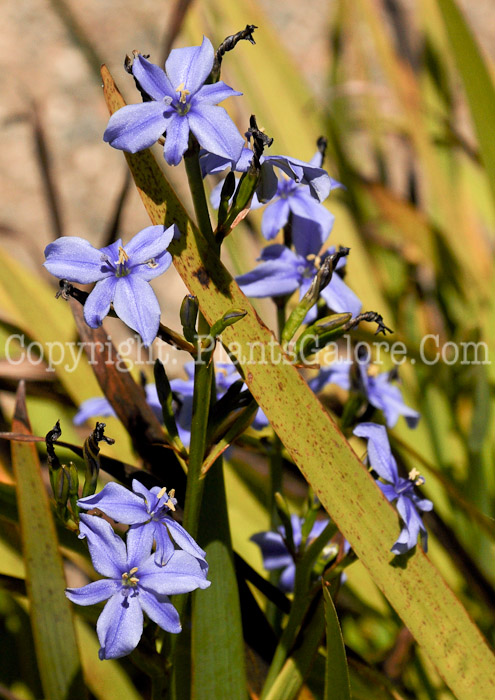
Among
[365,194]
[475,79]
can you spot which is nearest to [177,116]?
[475,79]

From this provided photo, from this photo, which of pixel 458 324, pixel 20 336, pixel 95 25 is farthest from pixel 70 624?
pixel 95 25

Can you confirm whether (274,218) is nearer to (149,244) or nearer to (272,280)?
(272,280)

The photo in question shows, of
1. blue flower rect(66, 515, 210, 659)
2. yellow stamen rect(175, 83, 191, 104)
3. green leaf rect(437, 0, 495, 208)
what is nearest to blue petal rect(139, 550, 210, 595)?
blue flower rect(66, 515, 210, 659)

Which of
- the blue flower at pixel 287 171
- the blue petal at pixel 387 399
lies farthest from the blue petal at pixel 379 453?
the blue flower at pixel 287 171

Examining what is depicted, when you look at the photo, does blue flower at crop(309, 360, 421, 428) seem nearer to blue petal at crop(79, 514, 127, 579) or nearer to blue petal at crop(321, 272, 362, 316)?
blue petal at crop(321, 272, 362, 316)

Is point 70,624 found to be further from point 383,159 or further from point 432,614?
point 383,159
